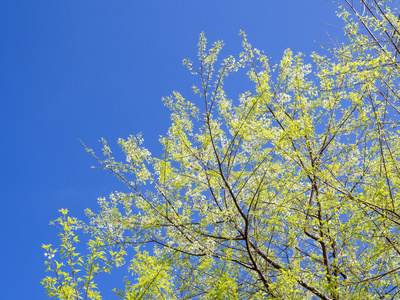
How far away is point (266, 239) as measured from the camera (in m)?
5.10

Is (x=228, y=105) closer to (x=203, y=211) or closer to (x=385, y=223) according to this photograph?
(x=203, y=211)

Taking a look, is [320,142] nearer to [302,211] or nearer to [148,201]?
[302,211]

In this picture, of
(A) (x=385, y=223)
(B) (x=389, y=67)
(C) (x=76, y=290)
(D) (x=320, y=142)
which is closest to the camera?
(C) (x=76, y=290)

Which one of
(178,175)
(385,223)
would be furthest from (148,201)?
(385,223)

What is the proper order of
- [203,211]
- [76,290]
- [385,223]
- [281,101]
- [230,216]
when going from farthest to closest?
[281,101], [203,211], [230,216], [385,223], [76,290]

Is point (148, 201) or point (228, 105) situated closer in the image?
point (148, 201)

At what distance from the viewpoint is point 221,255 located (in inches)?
194

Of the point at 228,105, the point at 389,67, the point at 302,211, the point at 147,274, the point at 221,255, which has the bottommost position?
the point at 147,274

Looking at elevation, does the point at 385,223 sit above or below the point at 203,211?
below

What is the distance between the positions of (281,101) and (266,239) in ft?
6.65

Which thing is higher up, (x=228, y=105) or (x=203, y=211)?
(x=228, y=105)

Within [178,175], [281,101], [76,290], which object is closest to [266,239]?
[178,175]

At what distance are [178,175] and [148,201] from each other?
2.30 feet

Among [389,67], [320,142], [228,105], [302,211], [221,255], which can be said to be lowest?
[221,255]
